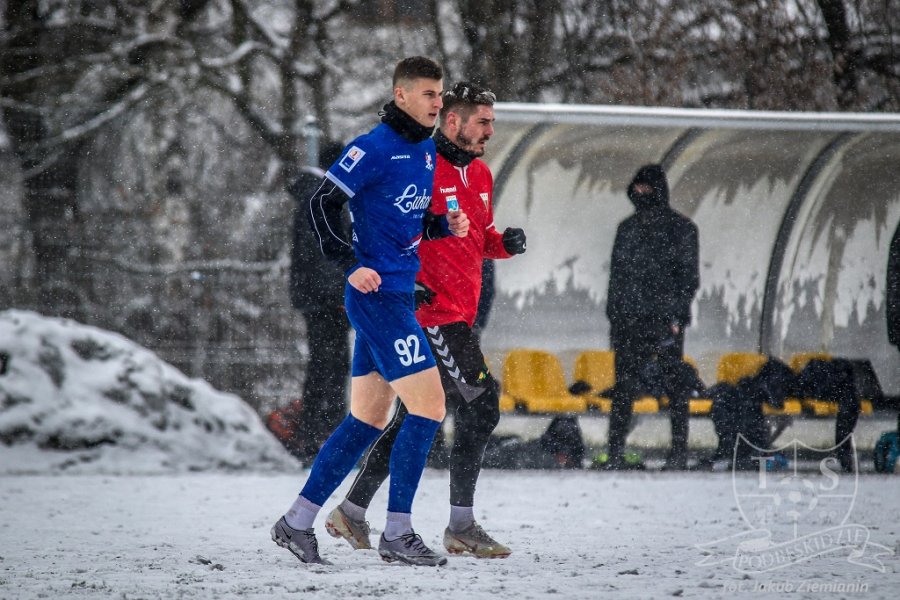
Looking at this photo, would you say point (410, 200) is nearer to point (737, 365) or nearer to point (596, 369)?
point (596, 369)

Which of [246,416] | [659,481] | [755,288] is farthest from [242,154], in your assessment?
[659,481]

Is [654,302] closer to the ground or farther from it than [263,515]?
farther from it

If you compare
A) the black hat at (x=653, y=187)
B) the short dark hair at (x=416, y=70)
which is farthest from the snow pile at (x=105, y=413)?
the short dark hair at (x=416, y=70)

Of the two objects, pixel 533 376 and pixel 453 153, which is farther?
pixel 533 376

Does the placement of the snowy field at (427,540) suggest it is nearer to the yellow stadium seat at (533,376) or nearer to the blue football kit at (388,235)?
the blue football kit at (388,235)

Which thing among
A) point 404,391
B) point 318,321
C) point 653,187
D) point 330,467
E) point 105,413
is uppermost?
point 653,187

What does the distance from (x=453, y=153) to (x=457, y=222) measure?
1.85 feet

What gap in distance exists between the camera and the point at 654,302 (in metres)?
8.71

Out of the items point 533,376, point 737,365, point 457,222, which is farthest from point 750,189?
point 457,222

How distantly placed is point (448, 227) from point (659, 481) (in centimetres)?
368

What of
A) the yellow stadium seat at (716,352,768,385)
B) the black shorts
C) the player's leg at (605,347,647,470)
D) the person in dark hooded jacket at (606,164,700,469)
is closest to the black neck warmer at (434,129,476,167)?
the black shorts

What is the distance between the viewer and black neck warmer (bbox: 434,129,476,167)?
5.17 meters

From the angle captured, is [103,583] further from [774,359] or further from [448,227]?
[774,359]

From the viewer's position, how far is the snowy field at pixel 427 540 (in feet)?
13.6
